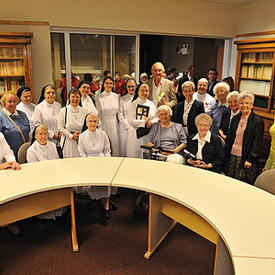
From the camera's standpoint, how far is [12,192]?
2186 millimetres

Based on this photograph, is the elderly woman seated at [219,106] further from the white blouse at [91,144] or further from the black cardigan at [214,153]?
the white blouse at [91,144]

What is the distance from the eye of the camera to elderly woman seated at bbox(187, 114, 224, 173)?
9.72 feet

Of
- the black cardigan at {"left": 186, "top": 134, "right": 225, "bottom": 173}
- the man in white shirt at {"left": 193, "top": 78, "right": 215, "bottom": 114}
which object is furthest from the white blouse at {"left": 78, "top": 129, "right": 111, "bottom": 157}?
the man in white shirt at {"left": 193, "top": 78, "right": 215, "bottom": 114}

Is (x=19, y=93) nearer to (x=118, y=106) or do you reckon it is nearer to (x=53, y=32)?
(x=118, y=106)

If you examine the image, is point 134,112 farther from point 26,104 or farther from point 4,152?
point 4,152

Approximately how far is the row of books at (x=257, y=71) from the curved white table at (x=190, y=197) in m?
3.97

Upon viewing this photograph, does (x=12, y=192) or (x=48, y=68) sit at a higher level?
(x=48, y=68)

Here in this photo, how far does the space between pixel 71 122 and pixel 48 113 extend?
42 cm

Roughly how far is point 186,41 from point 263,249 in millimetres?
8482

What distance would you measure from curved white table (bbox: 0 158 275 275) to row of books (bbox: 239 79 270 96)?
3916mm

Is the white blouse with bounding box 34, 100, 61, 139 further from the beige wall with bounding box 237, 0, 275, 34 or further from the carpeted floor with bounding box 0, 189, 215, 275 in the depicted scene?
the beige wall with bounding box 237, 0, 275, 34

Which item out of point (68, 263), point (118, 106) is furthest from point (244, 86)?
point (68, 263)

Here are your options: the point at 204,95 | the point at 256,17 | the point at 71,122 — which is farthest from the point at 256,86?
the point at 71,122

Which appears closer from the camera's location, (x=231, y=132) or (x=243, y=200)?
(x=243, y=200)
